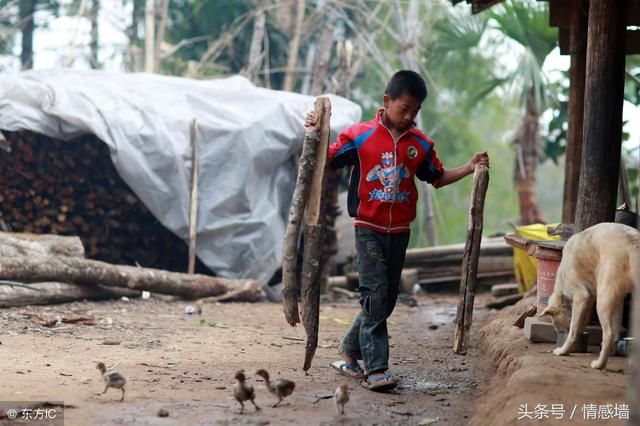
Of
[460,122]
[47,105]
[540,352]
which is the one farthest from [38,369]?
[460,122]

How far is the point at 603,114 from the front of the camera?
5.88m

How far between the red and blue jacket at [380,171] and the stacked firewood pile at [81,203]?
6.17m

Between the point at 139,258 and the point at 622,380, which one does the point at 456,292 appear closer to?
the point at 139,258

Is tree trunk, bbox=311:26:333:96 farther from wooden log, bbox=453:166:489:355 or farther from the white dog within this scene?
the white dog

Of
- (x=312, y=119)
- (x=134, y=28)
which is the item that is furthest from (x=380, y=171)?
(x=134, y=28)

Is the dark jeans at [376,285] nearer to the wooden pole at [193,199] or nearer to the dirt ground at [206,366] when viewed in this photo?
the dirt ground at [206,366]

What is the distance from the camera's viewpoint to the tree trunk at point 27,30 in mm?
19484

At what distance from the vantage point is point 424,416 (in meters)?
4.54

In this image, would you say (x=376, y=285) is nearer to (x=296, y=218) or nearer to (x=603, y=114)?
(x=296, y=218)

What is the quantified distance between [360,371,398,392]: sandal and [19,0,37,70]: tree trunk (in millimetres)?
16312

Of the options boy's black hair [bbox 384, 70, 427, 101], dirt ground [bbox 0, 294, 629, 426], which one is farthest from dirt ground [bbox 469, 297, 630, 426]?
boy's black hair [bbox 384, 70, 427, 101]

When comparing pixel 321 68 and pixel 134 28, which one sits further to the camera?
pixel 134 28

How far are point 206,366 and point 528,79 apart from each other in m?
10.3

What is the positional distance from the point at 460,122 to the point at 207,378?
26.1m
